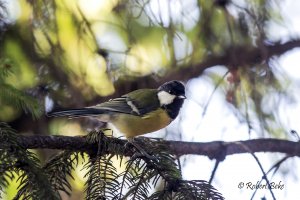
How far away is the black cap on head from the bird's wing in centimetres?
7

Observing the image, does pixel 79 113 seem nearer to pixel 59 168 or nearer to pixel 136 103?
pixel 136 103

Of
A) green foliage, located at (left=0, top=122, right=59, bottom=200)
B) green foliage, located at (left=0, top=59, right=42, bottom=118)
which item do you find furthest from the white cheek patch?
green foliage, located at (left=0, top=122, right=59, bottom=200)

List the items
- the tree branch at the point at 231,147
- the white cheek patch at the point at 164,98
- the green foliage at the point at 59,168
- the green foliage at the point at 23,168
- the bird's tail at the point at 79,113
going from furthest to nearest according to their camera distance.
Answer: the white cheek patch at the point at 164,98 < the tree branch at the point at 231,147 < the bird's tail at the point at 79,113 < the green foliage at the point at 59,168 < the green foliage at the point at 23,168

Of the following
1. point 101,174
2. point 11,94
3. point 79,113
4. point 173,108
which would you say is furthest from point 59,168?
point 173,108

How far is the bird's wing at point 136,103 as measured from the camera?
224cm

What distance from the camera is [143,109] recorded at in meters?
2.34

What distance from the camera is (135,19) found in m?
2.22

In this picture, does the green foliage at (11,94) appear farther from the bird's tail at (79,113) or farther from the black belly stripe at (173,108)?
the black belly stripe at (173,108)

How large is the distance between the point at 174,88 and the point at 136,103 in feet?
0.65

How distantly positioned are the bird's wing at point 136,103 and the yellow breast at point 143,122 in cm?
4

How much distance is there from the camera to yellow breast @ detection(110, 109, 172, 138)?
2186 mm

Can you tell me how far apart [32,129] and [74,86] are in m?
0.26

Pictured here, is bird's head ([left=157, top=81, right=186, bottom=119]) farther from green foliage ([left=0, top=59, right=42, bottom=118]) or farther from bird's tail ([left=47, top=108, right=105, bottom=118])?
green foliage ([left=0, top=59, right=42, bottom=118])

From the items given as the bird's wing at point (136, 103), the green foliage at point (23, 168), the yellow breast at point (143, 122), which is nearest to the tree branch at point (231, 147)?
the yellow breast at point (143, 122)
